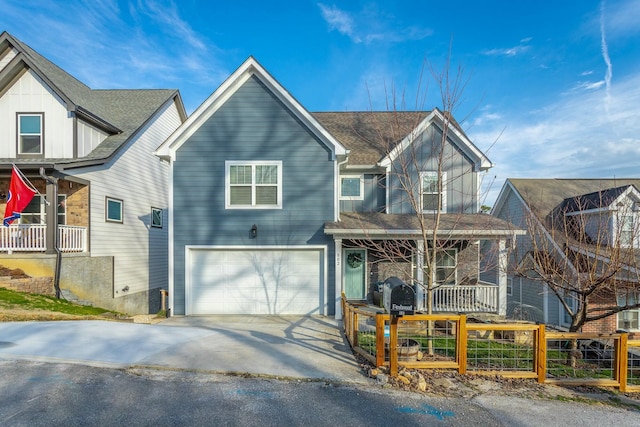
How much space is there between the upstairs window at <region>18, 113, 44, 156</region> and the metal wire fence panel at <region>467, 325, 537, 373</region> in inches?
578

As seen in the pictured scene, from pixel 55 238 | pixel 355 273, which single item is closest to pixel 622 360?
pixel 355 273

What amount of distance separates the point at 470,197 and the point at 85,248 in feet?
44.1

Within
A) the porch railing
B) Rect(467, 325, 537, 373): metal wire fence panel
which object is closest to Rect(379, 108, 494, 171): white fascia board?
Rect(467, 325, 537, 373): metal wire fence panel

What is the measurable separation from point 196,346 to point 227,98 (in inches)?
288

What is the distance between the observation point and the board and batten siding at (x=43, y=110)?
464 inches

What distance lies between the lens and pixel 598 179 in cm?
1761

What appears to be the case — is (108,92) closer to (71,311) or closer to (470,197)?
(71,311)

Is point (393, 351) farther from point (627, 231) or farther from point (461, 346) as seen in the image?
point (627, 231)

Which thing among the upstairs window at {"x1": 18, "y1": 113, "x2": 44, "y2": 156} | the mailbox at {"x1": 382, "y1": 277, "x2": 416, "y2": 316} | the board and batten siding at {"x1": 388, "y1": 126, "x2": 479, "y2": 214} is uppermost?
the upstairs window at {"x1": 18, "y1": 113, "x2": 44, "y2": 156}

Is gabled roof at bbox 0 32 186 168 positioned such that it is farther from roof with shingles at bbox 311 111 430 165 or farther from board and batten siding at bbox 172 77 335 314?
roof with shingles at bbox 311 111 430 165

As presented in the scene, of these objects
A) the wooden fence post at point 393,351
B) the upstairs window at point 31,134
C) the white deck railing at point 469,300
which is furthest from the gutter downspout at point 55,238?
the white deck railing at point 469,300

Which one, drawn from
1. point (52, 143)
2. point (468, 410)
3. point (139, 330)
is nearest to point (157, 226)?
point (52, 143)

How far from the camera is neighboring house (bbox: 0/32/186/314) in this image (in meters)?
10.6

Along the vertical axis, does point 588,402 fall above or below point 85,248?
below
